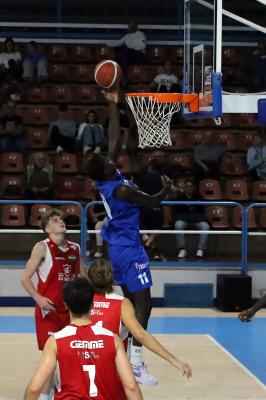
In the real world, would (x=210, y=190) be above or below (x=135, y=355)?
above

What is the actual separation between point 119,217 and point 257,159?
26.3 ft

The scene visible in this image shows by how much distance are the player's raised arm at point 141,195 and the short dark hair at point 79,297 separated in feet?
8.76

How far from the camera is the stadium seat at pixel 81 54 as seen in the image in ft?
62.2

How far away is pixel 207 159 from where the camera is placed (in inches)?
617

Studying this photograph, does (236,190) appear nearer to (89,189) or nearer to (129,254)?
(89,189)

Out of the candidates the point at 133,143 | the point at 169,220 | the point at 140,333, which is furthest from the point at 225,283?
the point at 140,333

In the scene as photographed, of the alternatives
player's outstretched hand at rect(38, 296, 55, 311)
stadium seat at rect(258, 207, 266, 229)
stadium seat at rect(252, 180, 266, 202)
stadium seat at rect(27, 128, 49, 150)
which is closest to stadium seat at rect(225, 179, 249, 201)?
stadium seat at rect(252, 180, 266, 202)

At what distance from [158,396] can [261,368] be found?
5.46 ft

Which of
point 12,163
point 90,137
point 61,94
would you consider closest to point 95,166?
point 12,163

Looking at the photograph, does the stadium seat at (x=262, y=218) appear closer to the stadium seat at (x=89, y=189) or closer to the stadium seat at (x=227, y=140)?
the stadium seat at (x=227, y=140)

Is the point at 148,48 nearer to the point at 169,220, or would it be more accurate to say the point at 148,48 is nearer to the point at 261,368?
the point at 169,220

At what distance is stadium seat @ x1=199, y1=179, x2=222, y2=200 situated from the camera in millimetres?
15070

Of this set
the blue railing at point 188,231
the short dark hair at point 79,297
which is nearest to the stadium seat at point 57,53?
the blue railing at point 188,231

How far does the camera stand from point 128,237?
788 centimetres
